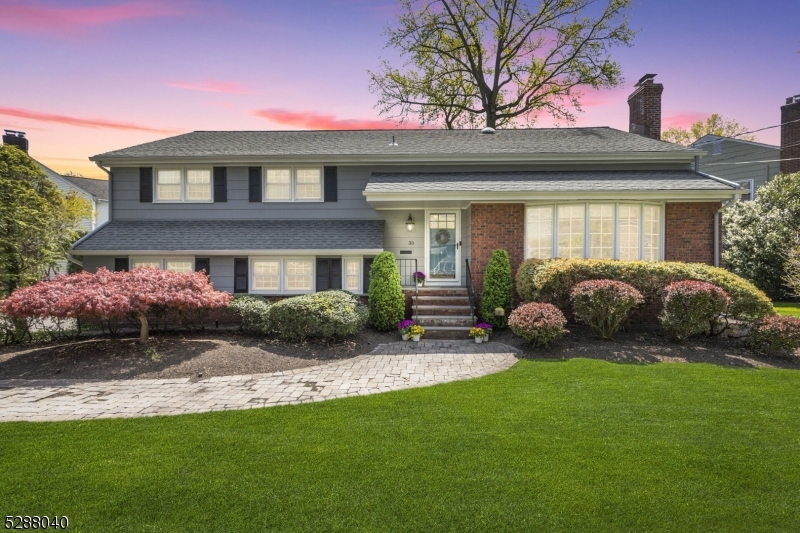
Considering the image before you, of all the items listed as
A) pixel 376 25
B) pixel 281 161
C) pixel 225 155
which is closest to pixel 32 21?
pixel 225 155

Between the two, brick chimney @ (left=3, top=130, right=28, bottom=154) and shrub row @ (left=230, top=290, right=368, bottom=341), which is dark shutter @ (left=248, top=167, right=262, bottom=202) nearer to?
shrub row @ (left=230, top=290, right=368, bottom=341)

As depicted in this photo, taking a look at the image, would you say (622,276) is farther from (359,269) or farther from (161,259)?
(161,259)

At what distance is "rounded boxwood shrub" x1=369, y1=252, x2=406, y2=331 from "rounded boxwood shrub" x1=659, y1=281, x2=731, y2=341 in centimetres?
613

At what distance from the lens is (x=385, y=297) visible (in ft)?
35.8

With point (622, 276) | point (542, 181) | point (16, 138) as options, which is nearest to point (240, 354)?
point (622, 276)

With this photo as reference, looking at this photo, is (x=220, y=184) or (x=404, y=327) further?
(x=220, y=184)

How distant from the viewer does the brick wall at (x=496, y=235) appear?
1188cm

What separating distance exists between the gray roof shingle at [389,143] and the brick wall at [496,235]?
8.26 ft

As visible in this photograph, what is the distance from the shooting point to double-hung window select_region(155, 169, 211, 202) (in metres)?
13.9

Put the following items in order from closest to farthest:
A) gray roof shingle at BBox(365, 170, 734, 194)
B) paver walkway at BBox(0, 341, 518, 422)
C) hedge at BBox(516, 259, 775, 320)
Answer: paver walkway at BBox(0, 341, 518, 422) < hedge at BBox(516, 259, 775, 320) < gray roof shingle at BBox(365, 170, 734, 194)

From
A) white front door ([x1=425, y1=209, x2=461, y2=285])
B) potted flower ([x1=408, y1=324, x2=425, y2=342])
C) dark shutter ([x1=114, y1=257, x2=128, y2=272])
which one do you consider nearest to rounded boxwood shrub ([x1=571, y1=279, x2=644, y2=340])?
potted flower ([x1=408, y1=324, x2=425, y2=342])

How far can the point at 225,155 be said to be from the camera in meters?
13.3

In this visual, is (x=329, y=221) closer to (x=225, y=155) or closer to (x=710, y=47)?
(x=225, y=155)

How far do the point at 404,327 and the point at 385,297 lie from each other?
94cm
